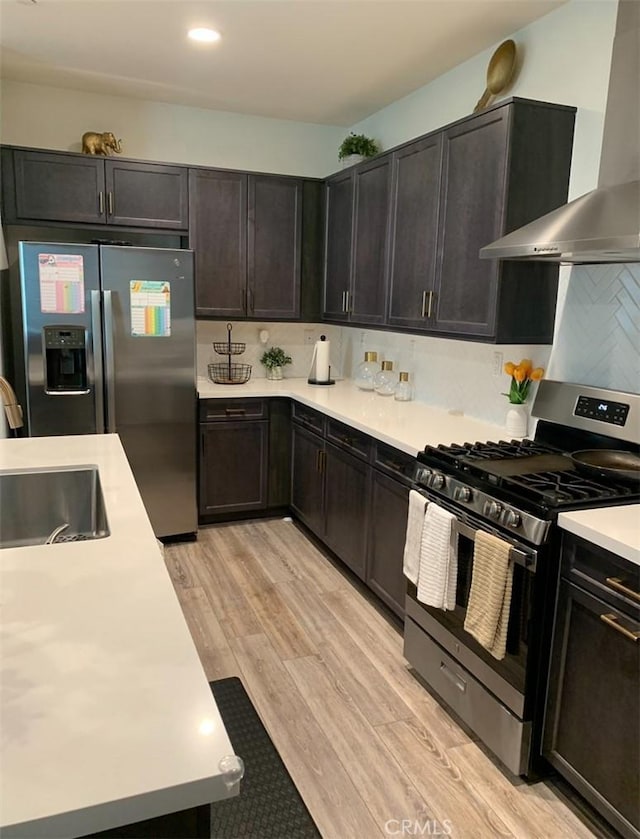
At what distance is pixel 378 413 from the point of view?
3305 mm

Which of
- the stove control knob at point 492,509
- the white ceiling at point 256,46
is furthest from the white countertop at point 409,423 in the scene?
the white ceiling at point 256,46

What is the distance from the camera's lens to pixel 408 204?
3.19 m

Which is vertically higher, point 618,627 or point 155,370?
point 155,370

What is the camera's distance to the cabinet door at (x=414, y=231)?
9.77 ft

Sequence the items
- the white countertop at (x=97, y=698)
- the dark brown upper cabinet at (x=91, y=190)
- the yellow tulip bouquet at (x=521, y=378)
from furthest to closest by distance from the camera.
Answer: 1. the dark brown upper cabinet at (x=91, y=190)
2. the yellow tulip bouquet at (x=521, y=378)
3. the white countertop at (x=97, y=698)

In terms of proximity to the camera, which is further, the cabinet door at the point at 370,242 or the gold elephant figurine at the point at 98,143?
the gold elephant figurine at the point at 98,143

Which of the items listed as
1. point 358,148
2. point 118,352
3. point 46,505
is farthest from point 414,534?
point 358,148

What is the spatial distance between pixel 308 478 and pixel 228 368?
103 cm

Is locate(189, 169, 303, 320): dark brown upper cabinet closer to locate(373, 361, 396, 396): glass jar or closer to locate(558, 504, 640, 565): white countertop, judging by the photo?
locate(373, 361, 396, 396): glass jar

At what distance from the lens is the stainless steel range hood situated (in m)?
1.94

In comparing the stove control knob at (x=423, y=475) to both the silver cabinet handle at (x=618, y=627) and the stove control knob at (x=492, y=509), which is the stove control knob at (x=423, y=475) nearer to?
the stove control knob at (x=492, y=509)

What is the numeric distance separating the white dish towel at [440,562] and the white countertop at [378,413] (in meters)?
0.43

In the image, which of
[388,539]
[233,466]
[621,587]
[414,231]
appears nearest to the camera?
[621,587]

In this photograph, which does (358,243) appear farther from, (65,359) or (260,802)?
(260,802)
